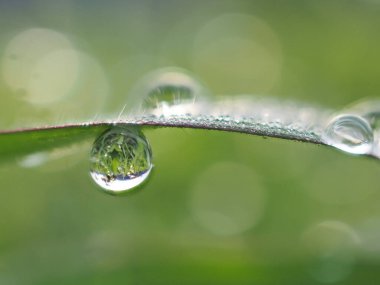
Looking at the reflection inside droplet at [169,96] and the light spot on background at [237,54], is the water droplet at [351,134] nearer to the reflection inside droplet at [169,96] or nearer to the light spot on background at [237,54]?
the reflection inside droplet at [169,96]

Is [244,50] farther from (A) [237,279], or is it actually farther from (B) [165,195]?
(A) [237,279]

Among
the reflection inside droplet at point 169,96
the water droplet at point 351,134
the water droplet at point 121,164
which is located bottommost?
the water droplet at point 121,164

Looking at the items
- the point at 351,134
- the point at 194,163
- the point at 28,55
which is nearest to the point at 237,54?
the point at 28,55

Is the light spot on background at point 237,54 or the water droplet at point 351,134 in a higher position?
the light spot on background at point 237,54

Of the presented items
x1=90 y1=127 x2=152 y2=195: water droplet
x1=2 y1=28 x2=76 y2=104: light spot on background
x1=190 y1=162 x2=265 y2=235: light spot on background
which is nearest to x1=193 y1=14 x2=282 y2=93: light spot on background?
x1=2 y1=28 x2=76 y2=104: light spot on background

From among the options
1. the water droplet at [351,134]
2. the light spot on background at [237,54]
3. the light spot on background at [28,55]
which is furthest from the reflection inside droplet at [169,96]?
the light spot on background at [237,54]

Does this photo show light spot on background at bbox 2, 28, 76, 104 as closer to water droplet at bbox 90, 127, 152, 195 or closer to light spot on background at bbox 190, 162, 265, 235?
light spot on background at bbox 190, 162, 265, 235

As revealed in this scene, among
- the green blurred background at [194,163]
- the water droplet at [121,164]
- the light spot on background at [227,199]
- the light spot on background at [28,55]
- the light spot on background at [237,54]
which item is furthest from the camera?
the light spot on background at [237,54]

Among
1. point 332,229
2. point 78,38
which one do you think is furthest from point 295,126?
point 78,38
